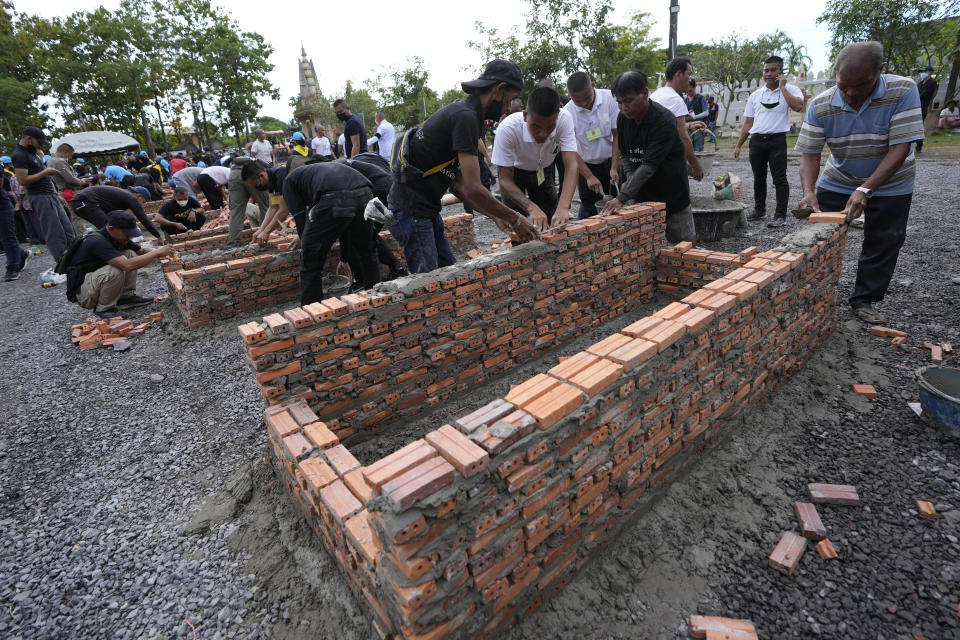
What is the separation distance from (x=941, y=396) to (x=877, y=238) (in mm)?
1712

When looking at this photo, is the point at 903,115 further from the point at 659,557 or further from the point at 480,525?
the point at 480,525

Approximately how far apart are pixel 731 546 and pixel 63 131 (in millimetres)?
35351

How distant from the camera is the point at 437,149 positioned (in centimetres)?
353

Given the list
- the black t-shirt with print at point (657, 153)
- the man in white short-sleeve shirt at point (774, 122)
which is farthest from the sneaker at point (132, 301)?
the man in white short-sleeve shirt at point (774, 122)

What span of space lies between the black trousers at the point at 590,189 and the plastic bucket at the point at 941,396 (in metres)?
3.40

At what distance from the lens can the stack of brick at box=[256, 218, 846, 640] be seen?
162 centimetres

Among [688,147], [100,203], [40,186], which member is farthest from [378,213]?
[40,186]

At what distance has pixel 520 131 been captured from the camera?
419cm

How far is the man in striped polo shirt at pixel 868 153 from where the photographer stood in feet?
10.8

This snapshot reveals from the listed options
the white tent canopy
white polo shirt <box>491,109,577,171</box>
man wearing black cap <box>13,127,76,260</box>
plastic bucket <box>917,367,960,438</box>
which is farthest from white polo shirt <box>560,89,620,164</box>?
the white tent canopy

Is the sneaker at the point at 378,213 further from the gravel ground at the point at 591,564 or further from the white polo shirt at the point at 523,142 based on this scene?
the gravel ground at the point at 591,564

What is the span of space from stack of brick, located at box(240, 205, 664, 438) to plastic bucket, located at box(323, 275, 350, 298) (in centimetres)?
278

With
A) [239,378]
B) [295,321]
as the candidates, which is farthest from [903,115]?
[239,378]

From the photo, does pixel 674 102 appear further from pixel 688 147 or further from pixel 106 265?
pixel 106 265
